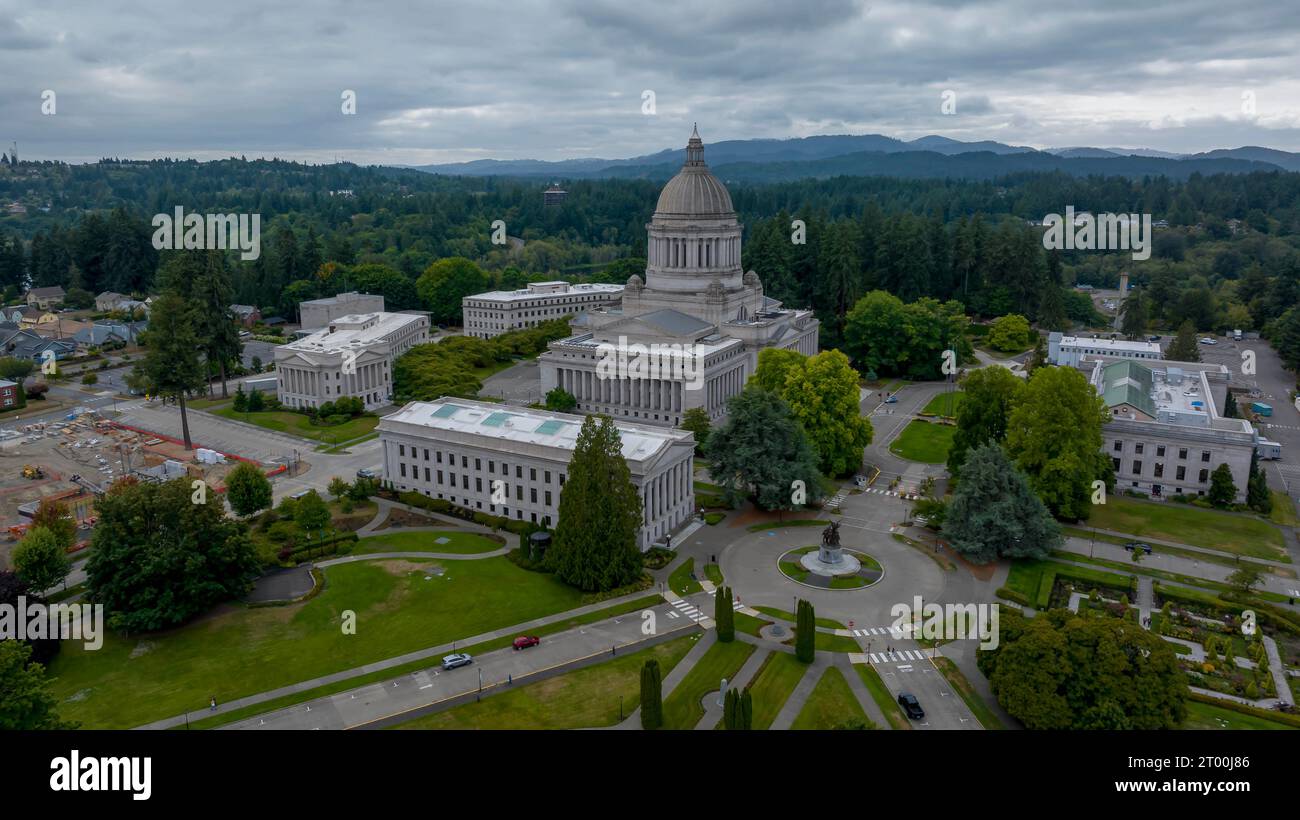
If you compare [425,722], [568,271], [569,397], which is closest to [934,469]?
[569,397]

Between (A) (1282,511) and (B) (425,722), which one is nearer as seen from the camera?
(B) (425,722)

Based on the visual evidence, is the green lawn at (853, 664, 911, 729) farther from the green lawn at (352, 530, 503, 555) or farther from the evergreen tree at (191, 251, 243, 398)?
the evergreen tree at (191, 251, 243, 398)

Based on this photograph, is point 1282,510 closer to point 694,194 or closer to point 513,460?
point 513,460

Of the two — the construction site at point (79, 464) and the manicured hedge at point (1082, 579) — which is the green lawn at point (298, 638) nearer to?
the construction site at point (79, 464)

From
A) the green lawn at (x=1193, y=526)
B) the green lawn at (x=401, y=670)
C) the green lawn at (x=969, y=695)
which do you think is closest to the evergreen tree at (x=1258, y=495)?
the green lawn at (x=1193, y=526)

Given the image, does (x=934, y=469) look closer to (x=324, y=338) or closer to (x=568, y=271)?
(x=324, y=338)

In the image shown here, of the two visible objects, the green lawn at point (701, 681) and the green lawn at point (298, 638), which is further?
the green lawn at point (298, 638)

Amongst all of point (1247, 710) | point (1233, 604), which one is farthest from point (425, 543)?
point (1233, 604)
